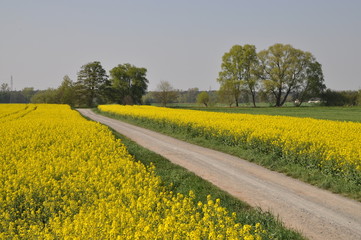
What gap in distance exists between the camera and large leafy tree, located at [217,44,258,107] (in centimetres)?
7929

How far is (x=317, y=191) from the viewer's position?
35.4 ft

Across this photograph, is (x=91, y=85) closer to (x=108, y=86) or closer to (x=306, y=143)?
(x=108, y=86)

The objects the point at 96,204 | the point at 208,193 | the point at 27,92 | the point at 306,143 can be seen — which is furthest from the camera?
the point at 27,92

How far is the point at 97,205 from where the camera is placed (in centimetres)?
748

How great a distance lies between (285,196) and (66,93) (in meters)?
104

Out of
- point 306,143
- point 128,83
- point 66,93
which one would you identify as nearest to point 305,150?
point 306,143

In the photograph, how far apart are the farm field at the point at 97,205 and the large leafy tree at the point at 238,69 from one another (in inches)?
2693

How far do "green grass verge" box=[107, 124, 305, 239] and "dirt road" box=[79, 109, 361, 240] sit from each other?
1.44 ft

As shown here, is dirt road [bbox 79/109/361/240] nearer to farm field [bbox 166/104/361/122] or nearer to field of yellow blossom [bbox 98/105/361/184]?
field of yellow blossom [bbox 98/105/361/184]

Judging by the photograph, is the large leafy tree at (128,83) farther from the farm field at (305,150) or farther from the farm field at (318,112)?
the farm field at (305,150)

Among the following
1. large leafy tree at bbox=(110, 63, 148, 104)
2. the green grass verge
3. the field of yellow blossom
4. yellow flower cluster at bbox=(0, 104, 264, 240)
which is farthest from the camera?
large leafy tree at bbox=(110, 63, 148, 104)

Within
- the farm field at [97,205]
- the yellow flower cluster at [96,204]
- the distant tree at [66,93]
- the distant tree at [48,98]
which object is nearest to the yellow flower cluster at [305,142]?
the farm field at [97,205]

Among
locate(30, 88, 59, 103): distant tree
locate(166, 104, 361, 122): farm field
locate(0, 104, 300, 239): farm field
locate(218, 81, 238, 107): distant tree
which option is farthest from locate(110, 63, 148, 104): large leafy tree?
locate(0, 104, 300, 239): farm field

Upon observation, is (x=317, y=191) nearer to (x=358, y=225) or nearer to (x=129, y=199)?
(x=358, y=225)
